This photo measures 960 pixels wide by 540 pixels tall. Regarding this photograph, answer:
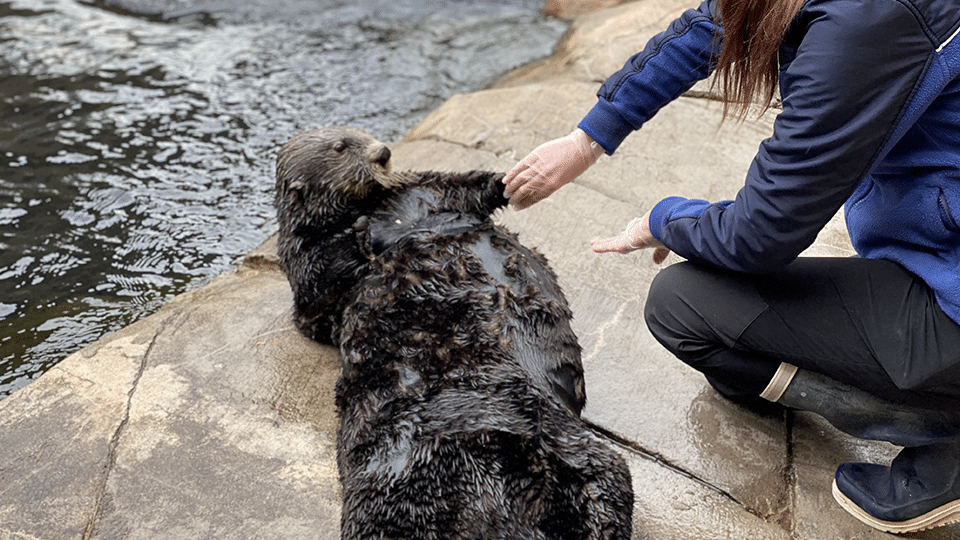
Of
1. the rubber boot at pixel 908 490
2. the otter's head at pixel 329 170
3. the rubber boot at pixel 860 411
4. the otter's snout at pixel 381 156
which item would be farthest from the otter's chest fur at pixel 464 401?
the rubber boot at pixel 908 490

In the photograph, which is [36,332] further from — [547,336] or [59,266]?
[547,336]

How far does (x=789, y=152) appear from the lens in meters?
1.73

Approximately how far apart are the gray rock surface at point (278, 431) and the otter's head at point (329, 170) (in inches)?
26.7

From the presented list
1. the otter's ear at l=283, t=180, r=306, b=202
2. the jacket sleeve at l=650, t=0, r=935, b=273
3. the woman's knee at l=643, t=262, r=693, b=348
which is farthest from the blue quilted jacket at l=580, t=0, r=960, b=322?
the otter's ear at l=283, t=180, r=306, b=202

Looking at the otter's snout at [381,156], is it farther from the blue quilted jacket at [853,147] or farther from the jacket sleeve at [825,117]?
the jacket sleeve at [825,117]

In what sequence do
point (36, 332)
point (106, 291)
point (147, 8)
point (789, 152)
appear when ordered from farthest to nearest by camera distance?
point (147, 8), point (106, 291), point (36, 332), point (789, 152)

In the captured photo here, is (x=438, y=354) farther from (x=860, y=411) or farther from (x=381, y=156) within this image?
(x=860, y=411)

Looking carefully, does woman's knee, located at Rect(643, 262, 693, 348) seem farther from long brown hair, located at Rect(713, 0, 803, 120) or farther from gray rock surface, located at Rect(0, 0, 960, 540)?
long brown hair, located at Rect(713, 0, 803, 120)

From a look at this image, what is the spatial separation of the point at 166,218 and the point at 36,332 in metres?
1.15

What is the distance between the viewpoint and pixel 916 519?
7.20 feet

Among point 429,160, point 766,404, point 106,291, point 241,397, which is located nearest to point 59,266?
point 106,291

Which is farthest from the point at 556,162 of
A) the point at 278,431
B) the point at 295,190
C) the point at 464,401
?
the point at 278,431

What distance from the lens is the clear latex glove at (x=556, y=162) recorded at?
2.42 meters

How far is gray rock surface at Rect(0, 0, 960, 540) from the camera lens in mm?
2352
